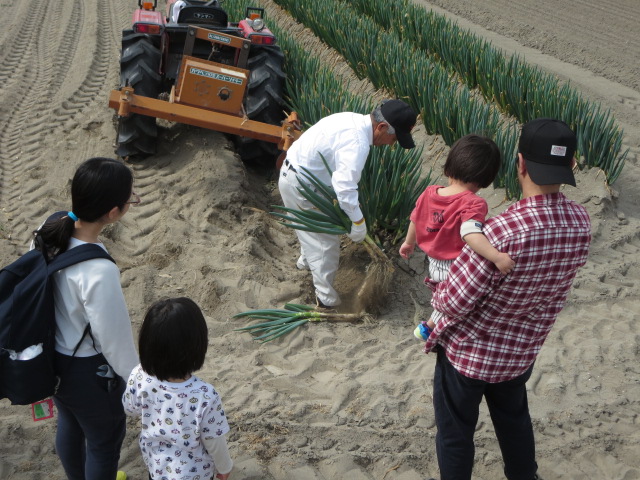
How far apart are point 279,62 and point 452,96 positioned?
141cm

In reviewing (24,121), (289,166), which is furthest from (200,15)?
(289,166)

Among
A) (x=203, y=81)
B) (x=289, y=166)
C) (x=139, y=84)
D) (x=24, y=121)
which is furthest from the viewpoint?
(x=24, y=121)

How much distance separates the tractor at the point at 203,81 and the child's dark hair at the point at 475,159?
2.30 metres

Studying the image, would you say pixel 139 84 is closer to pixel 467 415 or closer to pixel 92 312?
pixel 92 312

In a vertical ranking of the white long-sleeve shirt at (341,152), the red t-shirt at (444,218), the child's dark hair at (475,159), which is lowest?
the white long-sleeve shirt at (341,152)

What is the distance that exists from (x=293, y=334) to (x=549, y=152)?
6.81ft

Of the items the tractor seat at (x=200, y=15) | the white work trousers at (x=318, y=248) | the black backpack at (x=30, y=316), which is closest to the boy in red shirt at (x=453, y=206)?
the white work trousers at (x=318, y=248)

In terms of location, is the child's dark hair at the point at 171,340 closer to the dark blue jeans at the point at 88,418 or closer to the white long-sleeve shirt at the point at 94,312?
the white long-sleeve shirt at the point at 94,312

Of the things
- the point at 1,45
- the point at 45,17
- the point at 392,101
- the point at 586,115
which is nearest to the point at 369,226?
the point at 392,101

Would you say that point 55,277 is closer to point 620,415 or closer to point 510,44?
point 620,415

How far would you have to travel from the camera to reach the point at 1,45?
9.12 m

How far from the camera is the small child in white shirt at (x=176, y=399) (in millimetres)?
2170

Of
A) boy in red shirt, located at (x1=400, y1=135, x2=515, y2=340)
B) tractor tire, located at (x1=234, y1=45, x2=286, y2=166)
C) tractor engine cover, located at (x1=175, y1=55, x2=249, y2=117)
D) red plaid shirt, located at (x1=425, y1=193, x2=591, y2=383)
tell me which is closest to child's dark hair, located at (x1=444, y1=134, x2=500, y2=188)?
boy in red shirt, located at (x1=400, y1=135, x2=515, y2=340)

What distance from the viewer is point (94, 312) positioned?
90.9 inches
